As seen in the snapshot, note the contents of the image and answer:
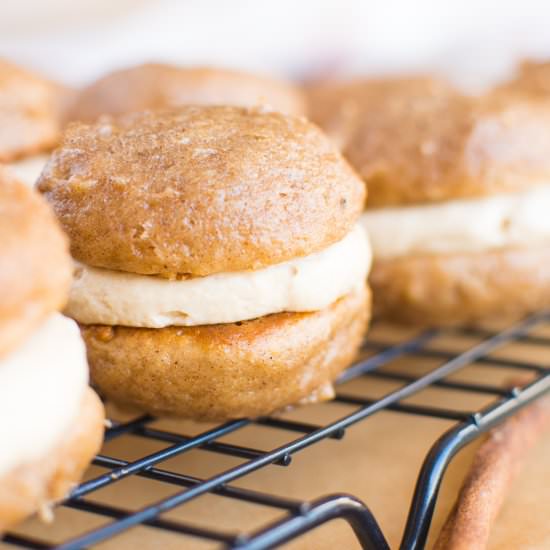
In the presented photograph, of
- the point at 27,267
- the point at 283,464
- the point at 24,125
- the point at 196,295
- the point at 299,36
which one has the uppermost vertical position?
the point at 299,36

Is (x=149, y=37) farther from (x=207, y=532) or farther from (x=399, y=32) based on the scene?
(x=207, y=532)

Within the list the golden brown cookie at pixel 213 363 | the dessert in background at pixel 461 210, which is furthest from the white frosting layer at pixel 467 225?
the golden brown cookie at pixel 213 363

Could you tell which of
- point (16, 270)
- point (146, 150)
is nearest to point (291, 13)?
point (146, 150)

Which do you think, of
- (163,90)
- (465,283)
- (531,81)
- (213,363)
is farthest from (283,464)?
(531,81)

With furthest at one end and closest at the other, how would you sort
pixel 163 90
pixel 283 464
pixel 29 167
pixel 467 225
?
pixel 163 90, pixel 467 225, pixel 29 167, pixel 283 464

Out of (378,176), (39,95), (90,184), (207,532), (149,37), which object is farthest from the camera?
(149,37)

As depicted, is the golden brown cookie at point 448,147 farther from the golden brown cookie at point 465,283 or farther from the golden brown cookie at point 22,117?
the golden brown cookie at point 22,117

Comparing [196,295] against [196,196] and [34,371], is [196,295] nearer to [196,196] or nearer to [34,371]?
[196,196]
